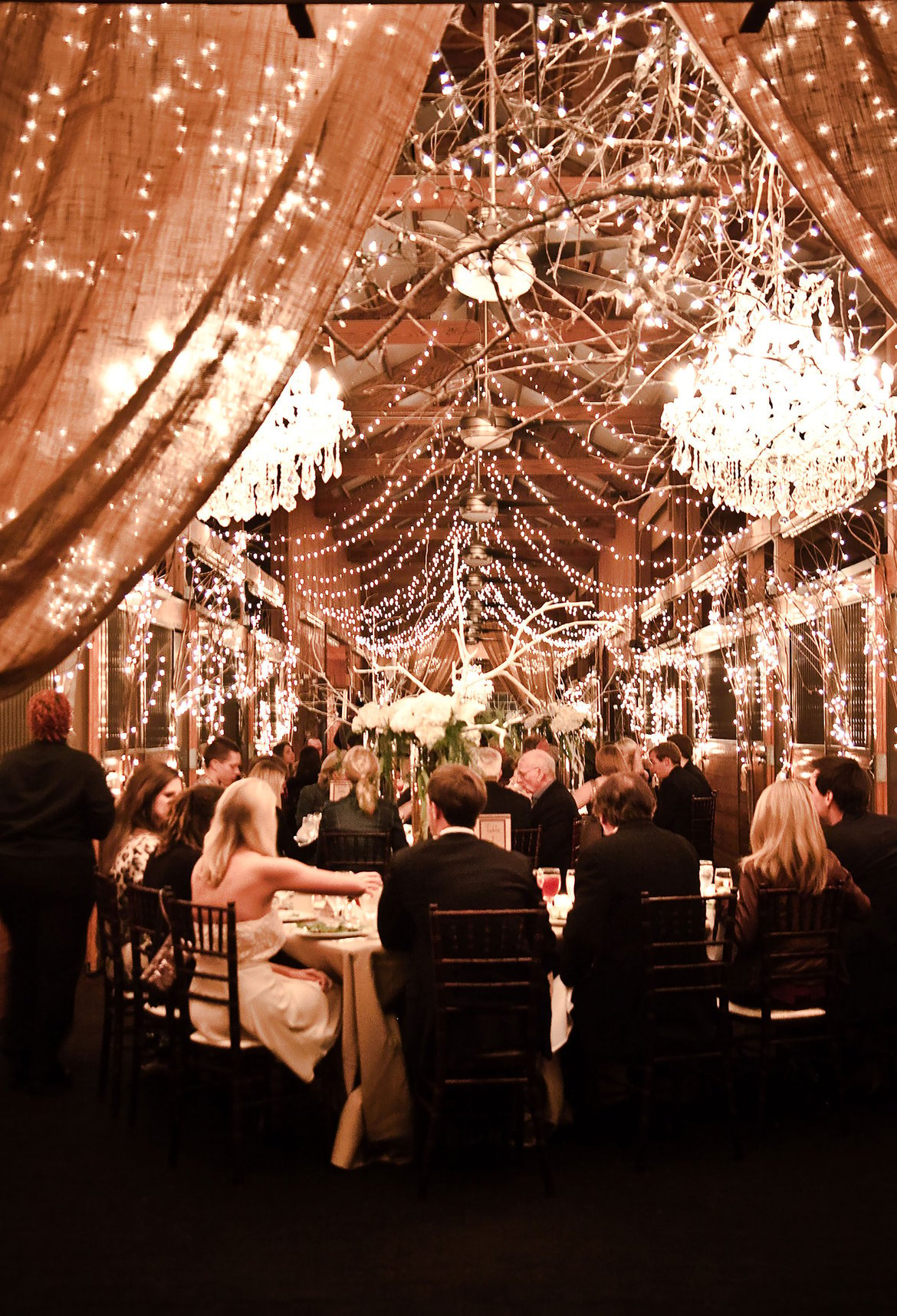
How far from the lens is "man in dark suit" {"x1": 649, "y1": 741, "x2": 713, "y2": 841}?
28.5 feet

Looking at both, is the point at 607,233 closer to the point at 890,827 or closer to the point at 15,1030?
the point at 890,827

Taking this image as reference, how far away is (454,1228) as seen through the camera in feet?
11.7

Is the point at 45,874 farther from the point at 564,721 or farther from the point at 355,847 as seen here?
the point at 564,721

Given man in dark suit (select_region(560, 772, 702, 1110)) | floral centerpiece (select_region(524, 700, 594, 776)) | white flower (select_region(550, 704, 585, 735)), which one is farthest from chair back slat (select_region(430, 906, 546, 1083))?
Result: white flower (select_region(550, 704, 585, 735))

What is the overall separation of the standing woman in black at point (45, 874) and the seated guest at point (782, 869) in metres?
2.57

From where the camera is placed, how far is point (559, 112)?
452 cm

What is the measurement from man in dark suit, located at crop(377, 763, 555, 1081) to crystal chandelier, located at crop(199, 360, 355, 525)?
251 centimetres

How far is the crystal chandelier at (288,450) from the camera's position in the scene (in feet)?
20.1

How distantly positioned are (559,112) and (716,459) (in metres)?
1.84

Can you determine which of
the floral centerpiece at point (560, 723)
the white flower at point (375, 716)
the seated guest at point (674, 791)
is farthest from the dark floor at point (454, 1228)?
the seated guest at point (674, 791)

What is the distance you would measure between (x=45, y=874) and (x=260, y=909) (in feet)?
4.00

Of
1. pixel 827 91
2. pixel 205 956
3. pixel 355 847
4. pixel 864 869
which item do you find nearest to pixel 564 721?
pixel 355 847

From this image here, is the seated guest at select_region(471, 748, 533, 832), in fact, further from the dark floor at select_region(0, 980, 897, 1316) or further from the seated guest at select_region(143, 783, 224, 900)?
the dark floor at select_region(0, 980, 897, 1316)

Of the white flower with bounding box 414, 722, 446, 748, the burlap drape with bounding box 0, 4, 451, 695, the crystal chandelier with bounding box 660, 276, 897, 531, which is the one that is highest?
the crystal chandelier with bounding box 660, 276, 897, 531
